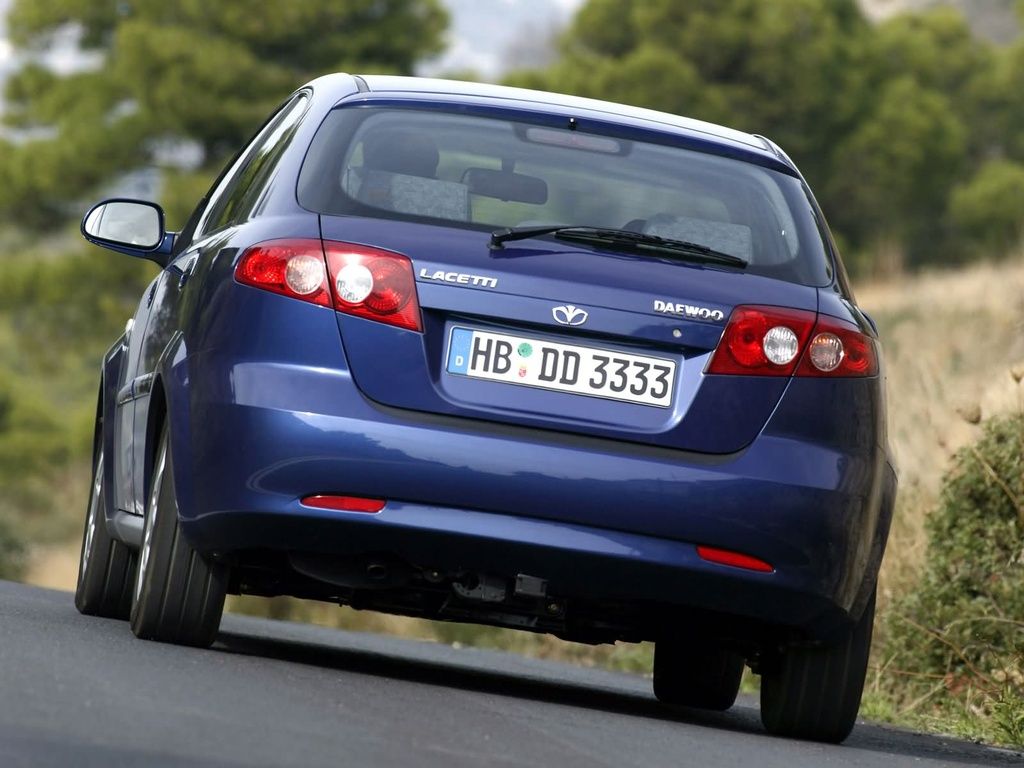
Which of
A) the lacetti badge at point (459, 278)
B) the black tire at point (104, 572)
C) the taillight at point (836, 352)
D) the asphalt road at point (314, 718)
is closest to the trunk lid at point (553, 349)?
the lacetti badge at point (459, 278)

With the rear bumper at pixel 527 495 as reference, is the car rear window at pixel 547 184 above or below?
above

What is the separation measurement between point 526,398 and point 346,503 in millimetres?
520

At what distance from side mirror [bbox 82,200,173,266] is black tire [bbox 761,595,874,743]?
8.39 ft

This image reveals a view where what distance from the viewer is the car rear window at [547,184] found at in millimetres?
6078

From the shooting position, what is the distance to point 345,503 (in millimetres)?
5715

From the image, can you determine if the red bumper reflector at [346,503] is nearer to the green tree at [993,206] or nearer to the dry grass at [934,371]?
the dry grass at [934,371]

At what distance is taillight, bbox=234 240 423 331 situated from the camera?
571 centimetres

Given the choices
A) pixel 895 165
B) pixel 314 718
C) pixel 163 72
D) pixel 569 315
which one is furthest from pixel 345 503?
pixel 895 165

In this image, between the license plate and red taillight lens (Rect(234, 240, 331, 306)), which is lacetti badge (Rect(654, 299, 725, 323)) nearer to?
the license plate

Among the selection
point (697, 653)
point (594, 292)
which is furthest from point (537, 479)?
point (697, 653)

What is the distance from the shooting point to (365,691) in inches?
230

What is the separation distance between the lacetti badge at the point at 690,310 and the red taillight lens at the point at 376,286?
0.61m

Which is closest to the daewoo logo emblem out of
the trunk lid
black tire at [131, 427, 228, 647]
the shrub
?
the trunk lid

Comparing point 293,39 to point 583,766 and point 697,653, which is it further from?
point 583,766
